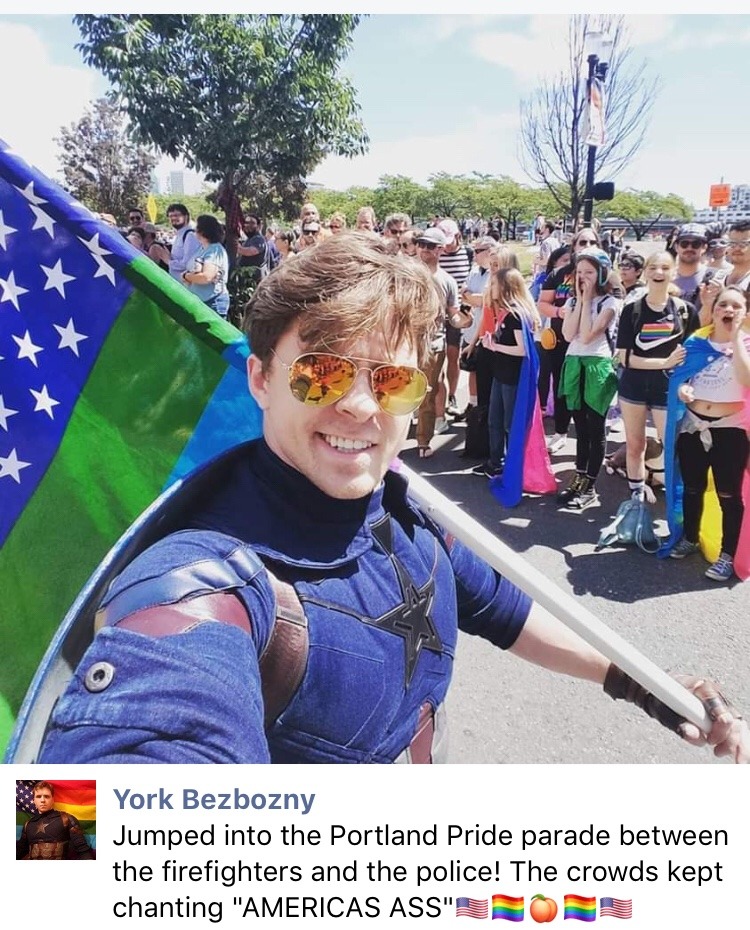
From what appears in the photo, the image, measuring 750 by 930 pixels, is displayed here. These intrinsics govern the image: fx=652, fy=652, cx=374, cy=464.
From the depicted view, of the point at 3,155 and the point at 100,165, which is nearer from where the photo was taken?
the point at 3,155

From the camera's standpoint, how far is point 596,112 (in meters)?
8.04

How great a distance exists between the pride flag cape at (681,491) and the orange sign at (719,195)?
6841 mm

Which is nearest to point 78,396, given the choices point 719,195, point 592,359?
point 592,359

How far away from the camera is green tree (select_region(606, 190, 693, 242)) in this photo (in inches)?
1532

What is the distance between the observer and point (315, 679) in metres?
0.99

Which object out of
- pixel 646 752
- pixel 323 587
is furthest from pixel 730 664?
pixel 323 587

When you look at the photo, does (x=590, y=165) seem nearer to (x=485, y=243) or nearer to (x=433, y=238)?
(x=485, y=243)

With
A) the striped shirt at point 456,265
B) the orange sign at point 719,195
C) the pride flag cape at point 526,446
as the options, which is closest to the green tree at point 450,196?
the orange sign at point 719,195

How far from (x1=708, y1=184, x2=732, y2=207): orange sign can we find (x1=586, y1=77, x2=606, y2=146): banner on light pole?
2.37 meters

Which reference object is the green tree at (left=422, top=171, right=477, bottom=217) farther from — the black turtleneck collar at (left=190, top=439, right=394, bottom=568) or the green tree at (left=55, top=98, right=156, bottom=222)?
the black turtleneck collar at (left=190, top=439, right=394, bottom=568)
